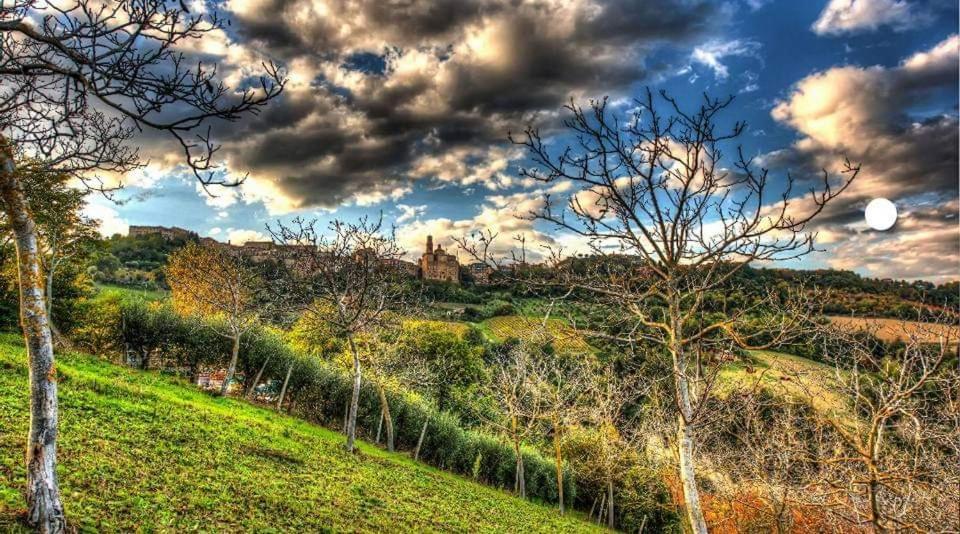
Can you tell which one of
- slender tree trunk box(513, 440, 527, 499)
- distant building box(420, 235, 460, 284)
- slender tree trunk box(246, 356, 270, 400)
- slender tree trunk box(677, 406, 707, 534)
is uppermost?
distant building box(420, 235, 460, 284)

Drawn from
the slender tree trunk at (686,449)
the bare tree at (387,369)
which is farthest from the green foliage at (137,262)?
the slender tree trunk at (686,449)

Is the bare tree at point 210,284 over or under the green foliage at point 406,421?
over

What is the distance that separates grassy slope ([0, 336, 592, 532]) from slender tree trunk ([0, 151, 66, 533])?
0.39 m

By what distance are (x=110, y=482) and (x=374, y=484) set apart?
8533mm

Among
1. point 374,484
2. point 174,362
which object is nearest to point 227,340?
point 174,362

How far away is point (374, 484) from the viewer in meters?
15.5

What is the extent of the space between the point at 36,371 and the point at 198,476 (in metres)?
5.62

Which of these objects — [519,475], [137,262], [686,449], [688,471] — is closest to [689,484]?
[688,471]

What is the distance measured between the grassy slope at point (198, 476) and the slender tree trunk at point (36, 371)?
0.39 meters

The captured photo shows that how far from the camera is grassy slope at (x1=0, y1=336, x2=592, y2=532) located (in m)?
7.74

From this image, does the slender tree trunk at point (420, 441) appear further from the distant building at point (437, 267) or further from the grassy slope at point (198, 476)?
the distant building at point (437, 267)

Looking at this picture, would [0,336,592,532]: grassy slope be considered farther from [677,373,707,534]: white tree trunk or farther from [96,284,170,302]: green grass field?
[96,284,170,302]: green grass field

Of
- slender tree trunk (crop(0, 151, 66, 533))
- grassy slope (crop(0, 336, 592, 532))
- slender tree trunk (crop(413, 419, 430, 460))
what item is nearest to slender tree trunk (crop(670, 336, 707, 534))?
grassy slope (crop(0, 336, 592, 532))

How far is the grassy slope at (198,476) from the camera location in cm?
774
